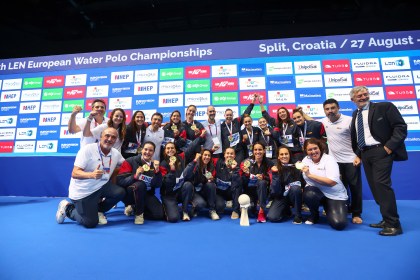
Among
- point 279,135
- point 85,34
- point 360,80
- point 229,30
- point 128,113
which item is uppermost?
point 85,34

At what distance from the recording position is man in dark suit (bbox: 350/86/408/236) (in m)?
2.48

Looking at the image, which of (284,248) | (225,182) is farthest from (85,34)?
(284,248)

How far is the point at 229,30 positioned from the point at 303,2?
3361 mm

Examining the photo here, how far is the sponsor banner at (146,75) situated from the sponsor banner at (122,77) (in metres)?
0.13

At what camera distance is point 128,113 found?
5531mm

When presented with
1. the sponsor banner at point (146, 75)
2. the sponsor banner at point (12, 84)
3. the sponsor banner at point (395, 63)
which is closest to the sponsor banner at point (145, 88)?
the sponsor banner at point (146, 75)

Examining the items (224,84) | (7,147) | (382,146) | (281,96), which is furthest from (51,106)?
(382,146)

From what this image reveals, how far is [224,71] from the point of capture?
5.47 metres

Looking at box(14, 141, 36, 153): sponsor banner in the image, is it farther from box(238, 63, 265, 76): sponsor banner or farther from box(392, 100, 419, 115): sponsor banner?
box(392, 100, 419, 115): sponsor banner

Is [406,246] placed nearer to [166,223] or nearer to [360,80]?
[166,223]

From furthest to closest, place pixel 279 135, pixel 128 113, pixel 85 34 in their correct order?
pixel 85 34 < pixel 128 113 < pixel 279 135

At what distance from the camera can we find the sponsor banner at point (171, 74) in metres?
5.55

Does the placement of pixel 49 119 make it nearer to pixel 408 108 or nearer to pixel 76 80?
pixel 76 80

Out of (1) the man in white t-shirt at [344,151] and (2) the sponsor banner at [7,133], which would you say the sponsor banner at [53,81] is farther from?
(1) the man in white t-shirt at [344,151]
